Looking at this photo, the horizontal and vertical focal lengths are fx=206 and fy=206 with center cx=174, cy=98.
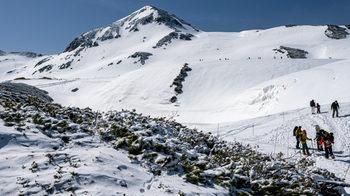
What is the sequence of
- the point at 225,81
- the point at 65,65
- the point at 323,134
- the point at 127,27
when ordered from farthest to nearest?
the point at 127,27, the point at 65,65, the point at 225,81, the point at 323,134

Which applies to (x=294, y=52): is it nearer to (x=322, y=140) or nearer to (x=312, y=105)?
(x=312, y=105)

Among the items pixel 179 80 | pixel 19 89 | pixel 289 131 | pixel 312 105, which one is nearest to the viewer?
pixel 19 89

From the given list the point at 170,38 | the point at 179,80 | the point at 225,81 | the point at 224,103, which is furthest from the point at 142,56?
the point at 224,103

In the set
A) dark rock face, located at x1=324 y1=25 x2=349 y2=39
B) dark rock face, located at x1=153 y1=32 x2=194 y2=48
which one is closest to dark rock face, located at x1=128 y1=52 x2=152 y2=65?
dark rock face, located at x1=153 y1=32 x2=194 y2=48

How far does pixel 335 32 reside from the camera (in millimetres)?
62750

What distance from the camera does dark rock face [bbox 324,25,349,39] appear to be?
60469mm

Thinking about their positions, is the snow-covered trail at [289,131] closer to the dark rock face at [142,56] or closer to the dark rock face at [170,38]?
the dark rock face at [142,56]

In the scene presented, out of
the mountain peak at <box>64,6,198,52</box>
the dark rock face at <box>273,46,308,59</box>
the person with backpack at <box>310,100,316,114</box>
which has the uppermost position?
the mountain peak at <box>64,6,198,52</box>

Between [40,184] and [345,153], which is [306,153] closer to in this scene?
[345,153]

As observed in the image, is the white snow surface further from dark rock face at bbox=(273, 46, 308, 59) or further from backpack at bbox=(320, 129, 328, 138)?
dark rock face at bbox=(273, 46, 308, 59)

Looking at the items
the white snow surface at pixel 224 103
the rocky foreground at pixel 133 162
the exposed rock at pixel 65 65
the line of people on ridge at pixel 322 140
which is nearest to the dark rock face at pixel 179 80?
the white snow surface at pixel 224 103

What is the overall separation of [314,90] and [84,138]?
24451 mm

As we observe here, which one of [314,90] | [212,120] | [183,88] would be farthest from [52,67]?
[314,90]

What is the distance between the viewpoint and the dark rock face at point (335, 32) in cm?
6047
